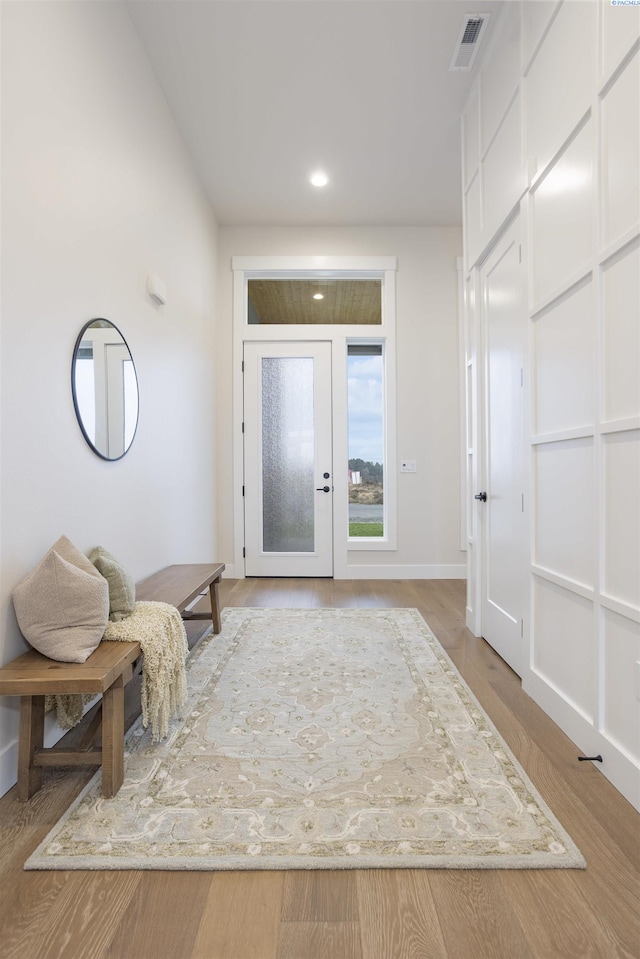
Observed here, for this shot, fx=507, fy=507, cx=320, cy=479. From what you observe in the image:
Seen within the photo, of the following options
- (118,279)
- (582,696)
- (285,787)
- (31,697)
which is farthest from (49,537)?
(582,696)

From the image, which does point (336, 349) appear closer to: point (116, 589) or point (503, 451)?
point (503, 451)

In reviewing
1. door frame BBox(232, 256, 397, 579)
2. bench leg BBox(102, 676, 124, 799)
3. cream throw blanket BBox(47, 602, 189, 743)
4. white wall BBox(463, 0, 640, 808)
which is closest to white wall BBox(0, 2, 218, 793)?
cream throw blanket BBox(47, 602, 189, 743)

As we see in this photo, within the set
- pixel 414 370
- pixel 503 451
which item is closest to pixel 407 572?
pixel 414 370

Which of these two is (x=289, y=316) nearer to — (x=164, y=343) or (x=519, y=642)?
(x=164, y=343)

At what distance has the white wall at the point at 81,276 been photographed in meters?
1.58

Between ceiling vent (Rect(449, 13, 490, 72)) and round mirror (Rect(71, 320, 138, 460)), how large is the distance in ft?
7.63

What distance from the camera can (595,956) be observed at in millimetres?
985

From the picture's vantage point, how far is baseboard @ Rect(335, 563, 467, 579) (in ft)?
15.2

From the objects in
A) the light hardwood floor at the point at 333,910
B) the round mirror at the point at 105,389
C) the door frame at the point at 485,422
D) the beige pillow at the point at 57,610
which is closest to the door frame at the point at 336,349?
the door frame at the point at 485,422

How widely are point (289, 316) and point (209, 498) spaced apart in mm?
1867

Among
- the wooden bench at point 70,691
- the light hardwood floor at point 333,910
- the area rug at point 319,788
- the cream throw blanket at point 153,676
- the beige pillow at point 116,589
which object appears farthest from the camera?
the beige pillow at point 116,589

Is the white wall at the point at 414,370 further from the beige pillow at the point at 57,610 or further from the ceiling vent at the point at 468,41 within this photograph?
the beige pillow at the point at 57,610

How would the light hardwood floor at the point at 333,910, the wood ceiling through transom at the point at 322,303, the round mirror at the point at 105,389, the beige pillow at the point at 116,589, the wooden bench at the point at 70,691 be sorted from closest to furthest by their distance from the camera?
the light hardwood floor at the point at 333,910, the wooden bench at the point at 70,691, the beige pillow at the point at 116,589, the round mirror at the point at 105,389, the wood ceiling through transom at the point at 322,303

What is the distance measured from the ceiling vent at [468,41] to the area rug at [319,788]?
319cm
